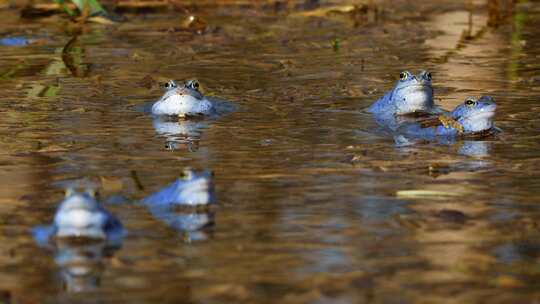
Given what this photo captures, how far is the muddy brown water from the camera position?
4.43 m

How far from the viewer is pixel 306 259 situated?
183 inches

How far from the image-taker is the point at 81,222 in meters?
4.75

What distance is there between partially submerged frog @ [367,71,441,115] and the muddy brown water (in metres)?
0.17

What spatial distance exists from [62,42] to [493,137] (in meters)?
5.09

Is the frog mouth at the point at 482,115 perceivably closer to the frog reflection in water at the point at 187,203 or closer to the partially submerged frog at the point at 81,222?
the frog reflection in water at the point at 187,203

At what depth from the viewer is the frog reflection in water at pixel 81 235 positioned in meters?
4.59

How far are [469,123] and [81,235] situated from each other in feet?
9.40

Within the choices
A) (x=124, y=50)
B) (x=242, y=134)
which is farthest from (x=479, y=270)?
(x=124, y=50)

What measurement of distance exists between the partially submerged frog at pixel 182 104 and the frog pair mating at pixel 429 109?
104 cm

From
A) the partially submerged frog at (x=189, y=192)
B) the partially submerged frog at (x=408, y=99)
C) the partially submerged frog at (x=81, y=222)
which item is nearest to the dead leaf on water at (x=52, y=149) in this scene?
the partially submerged frog at (x=189, y=192)

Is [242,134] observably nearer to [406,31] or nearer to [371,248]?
[371,248]

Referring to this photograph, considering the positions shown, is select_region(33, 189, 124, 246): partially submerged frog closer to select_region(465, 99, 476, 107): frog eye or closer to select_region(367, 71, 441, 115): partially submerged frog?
select_region(465, 99, 476, 107): frog eye

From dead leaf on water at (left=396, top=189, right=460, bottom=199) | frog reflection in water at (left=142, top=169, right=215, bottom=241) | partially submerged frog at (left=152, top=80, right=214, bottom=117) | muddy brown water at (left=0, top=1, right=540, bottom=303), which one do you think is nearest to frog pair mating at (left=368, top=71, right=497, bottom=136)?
muddy brown water at (left=0, top=1, right=540, bottom=303)

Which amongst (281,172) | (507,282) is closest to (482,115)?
(281,172)
